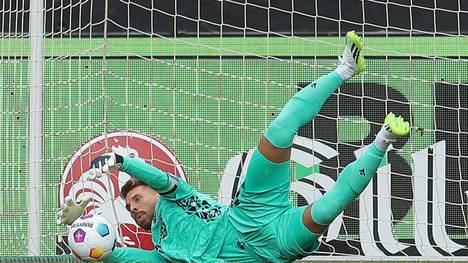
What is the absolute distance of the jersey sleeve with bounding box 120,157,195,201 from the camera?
5930 mm

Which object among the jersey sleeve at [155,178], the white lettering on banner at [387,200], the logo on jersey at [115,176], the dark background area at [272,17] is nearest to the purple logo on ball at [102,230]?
the jersey sleeve at [155,178]

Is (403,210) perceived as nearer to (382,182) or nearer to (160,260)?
(382,182)

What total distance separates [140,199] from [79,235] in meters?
0.46

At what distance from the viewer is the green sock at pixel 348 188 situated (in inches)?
223

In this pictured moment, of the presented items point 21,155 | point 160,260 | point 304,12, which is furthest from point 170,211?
point 304,12

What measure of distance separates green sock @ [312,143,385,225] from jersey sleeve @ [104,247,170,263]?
34.9 inches

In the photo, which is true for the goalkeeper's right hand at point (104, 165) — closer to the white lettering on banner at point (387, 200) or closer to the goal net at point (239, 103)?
the goal net at point (239, 103)

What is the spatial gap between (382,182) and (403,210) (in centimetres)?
25

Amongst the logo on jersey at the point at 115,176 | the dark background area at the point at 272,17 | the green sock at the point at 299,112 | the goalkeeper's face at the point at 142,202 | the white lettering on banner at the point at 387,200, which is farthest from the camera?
the white lettering on banner at the point at 387,200

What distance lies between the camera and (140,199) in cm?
616

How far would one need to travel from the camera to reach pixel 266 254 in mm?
5938

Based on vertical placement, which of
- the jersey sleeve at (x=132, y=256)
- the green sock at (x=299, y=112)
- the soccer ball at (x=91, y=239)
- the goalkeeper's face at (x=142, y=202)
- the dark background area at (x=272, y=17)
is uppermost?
the dark background area at (x=272, y=17)

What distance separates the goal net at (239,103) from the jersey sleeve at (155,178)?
2042 mm

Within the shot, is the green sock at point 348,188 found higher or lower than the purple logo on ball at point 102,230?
higher
